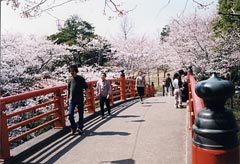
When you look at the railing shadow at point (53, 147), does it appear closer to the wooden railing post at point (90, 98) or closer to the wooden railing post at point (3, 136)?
the wooden railing post at point (3, 136)

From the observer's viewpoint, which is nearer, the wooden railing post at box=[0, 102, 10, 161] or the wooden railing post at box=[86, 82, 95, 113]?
the wooden railing post at box=[0, 102, 10, 161]

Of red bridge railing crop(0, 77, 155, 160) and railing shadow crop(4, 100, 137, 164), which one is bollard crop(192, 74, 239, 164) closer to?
red bridge railing crop(0, 77, 155, 160)

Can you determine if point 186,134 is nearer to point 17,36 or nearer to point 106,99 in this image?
point 106,99

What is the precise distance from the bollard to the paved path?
346cm

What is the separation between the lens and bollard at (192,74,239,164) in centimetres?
202

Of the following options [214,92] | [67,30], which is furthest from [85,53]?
[214,92]

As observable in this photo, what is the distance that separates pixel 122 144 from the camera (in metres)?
6.70

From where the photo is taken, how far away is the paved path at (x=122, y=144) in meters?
5.71

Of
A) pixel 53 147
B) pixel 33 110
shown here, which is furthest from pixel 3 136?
pixel 33 110

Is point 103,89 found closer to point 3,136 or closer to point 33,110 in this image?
point 33,110

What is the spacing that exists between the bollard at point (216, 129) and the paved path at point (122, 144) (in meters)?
3.46

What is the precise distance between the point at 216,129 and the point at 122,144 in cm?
478

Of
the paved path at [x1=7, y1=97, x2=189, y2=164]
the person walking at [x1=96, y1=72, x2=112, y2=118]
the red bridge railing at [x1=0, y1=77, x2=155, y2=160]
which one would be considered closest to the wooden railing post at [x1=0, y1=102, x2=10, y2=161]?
the red bridge railing at [x1=0, y1=77, x2=155, y2=160]

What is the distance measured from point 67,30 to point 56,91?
32.7 meters
